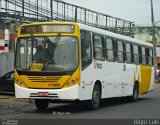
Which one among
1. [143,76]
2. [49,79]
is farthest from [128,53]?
[49,79]

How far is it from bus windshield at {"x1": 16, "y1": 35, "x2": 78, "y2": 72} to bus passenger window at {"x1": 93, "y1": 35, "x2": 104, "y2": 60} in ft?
5.47

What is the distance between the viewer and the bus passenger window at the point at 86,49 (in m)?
16.9

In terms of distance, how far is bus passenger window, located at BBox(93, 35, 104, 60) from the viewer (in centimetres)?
1820

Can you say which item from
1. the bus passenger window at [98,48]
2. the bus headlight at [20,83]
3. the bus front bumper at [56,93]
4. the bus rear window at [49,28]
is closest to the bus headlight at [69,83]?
the bus front bumper at [56,93]

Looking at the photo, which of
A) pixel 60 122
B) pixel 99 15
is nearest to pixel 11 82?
pixel 60 122

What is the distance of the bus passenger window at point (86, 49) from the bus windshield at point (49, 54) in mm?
426

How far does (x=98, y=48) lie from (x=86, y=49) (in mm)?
1341

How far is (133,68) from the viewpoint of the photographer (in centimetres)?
2336

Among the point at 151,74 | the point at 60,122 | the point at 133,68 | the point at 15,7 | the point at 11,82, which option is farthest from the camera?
the point at 15,7

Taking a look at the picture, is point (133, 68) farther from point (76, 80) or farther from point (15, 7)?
point (15, 7)

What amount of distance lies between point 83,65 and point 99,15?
2374 cm

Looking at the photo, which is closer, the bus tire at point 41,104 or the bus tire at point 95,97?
the bus tire at point 95,97

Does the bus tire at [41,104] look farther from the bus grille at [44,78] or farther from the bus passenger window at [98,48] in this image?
the bus passenger window at [98,48]

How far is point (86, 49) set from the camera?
17.3 metres
